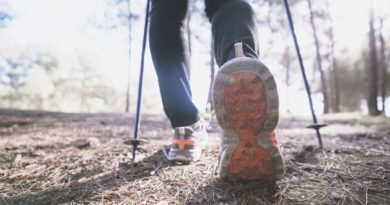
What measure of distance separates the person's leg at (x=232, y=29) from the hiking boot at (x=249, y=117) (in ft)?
0.60

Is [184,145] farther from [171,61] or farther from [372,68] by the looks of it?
[372,68]

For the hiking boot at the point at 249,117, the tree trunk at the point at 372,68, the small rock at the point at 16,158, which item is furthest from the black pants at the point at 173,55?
Result: the tree trunk at the point at 372,68

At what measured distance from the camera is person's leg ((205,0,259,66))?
95cm

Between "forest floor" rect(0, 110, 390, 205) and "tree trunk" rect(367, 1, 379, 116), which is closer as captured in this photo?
"forest floor" rect(0, 110, 390, 205)

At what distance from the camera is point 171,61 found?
119cm

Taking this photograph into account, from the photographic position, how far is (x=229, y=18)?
0.99m

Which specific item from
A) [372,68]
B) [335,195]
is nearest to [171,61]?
[335,195]

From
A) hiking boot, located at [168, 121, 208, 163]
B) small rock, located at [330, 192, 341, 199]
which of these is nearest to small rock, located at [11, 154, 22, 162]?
hiking boot, located at [168, 121, 208, 163]

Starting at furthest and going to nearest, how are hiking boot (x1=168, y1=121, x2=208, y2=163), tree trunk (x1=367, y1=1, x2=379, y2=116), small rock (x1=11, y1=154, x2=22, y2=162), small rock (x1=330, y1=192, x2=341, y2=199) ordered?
1. tree trunk (x1=367, y1=1, x2=379, y2=116)
2. small rock (x1=11, y1=154, x2=22, y2=162)
3. hiking boot (x1=168, y1=121, x2=208, y2=163)
4. small rock (x1=330, y1=192, x2=341, y2=199)

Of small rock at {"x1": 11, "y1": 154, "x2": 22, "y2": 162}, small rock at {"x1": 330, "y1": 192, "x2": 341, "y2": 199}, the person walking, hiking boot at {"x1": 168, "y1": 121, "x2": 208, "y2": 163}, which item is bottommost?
small rock at {"x1": 11, "y1": 154, "x2": 22, "y2": 162}

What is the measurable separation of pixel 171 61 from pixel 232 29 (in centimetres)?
37

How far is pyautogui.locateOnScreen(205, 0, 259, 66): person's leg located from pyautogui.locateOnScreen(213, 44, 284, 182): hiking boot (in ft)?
0.60

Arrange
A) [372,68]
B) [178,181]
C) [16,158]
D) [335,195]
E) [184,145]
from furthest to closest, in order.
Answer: [372,68] < [16,158] < [184,145] < [178,181] < [335,195]

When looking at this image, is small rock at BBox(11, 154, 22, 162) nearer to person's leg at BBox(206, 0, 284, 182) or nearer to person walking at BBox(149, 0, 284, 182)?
person walking at BBox(149, 0, 284, 182)
